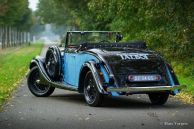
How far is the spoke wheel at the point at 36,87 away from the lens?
13.8m

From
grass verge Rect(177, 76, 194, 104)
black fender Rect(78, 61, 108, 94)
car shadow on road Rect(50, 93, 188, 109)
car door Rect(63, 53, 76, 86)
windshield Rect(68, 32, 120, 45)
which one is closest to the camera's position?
black fender Rect(78, 61, 108, 94)

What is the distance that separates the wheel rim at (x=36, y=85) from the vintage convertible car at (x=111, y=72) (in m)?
0.55

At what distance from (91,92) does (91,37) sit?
2545 millimetres

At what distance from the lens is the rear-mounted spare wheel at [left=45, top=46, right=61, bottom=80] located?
13227 millimetres

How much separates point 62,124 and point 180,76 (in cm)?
1098

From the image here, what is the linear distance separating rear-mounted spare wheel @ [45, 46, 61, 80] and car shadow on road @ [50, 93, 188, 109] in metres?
0.57

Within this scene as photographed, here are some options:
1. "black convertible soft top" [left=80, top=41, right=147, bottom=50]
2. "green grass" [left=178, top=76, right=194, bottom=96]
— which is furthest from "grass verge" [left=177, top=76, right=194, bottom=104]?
"black convertible soft top" [left=80, top=41, right=147, bottom=50]

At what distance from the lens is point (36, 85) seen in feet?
46.4

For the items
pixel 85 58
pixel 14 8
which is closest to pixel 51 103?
pixel 85 58

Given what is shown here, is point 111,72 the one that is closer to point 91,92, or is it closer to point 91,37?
point 91,92

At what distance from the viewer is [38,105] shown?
1188 cm

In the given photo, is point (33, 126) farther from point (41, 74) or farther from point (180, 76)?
point (180, 76)

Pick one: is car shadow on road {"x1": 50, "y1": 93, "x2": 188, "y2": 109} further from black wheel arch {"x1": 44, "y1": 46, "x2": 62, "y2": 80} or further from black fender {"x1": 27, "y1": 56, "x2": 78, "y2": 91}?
black wheel arch {"x1": 44, "y1": 46, "x2": 62, "y2": 80}

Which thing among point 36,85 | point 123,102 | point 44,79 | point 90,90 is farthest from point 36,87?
point 90,90
